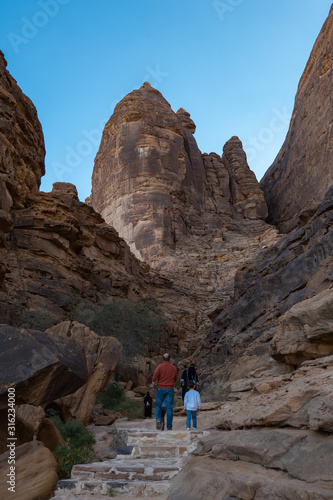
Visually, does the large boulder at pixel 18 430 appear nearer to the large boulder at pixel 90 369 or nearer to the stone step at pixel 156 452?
the stone step at pixel 156 452

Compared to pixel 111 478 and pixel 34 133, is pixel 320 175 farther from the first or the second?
pixel 111 478

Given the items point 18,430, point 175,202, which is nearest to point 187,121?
point 175,202

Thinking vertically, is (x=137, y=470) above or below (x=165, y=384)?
below

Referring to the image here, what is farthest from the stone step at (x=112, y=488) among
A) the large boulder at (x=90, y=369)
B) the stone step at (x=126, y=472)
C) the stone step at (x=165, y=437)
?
the large boulder at (x=90, y=369)

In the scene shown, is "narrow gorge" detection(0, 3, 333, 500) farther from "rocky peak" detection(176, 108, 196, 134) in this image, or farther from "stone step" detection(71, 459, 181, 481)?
"stone step" detection(71, 459, 181, 481)

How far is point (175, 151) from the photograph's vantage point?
175 feet

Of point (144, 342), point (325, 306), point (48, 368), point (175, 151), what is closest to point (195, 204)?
point (175, 151)

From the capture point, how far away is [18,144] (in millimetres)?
26719

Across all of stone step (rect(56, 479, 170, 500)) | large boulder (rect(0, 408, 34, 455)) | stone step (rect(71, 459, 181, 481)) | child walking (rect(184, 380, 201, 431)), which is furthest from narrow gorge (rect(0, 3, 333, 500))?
child walking (rect(184, 380, 201, 431))

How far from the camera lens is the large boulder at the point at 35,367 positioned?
16.0 ft

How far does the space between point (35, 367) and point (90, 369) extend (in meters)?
4.53

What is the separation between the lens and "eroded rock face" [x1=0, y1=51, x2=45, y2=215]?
2397 centimetres

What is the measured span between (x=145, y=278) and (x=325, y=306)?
2782 centimetres

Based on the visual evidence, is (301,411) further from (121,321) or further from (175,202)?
(175,202)
